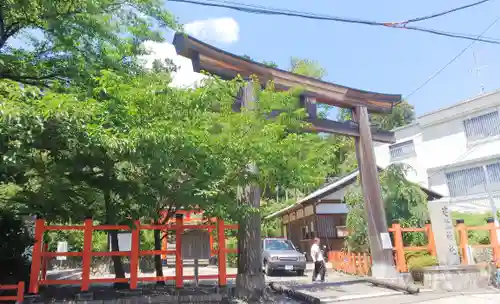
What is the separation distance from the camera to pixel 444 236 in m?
12.0

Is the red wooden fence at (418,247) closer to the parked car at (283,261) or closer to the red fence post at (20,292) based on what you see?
the parked car at (283,261)

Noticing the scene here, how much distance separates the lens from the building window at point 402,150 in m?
28.4

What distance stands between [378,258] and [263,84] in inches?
291

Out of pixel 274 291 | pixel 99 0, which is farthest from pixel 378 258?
pixel 99 0

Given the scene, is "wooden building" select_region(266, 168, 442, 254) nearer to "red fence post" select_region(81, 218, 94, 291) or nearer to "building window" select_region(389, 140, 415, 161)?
"building window" select_region(389, 140, 415, 161)

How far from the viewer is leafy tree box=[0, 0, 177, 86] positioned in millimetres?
8841

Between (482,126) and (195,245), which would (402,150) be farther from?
(195,245)

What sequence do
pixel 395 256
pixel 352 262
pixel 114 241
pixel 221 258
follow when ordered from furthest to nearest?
pixel 352 262, pixel 395 256, pixel 114 241, pixel 221 258

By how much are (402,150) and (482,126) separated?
600cm

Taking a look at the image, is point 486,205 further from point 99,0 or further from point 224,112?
point 99,0

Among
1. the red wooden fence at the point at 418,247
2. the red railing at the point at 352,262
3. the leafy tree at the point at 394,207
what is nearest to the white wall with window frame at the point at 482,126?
the leafy tree at the point at 394,207

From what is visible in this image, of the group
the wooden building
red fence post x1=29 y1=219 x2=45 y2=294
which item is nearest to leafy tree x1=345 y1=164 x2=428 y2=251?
the wooden building

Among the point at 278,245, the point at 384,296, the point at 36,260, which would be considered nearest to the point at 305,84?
the point at 384,296

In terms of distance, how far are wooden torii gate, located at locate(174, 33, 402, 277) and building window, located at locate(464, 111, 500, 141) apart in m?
11.4
